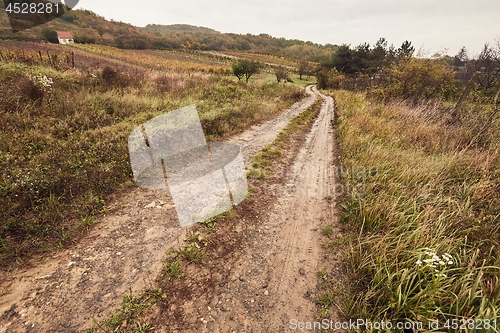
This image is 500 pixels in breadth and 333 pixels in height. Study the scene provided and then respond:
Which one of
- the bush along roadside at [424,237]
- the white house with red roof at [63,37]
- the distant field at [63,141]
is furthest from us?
the white house with red roof at [63,37]

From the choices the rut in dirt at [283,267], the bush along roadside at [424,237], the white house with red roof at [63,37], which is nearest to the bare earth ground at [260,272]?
the rut in dirt at [283,267]

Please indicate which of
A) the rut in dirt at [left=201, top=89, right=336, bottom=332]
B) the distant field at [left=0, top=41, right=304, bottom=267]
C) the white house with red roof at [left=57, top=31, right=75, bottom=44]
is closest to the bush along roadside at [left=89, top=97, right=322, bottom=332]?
the rut in dirt at [left=201, top=89, right=336, bottom=332]

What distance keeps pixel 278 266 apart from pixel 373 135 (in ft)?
22.7

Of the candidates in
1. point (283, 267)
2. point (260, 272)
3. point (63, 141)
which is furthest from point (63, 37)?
point (283, 267)

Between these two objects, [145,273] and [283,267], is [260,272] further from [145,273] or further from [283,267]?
[145,273]

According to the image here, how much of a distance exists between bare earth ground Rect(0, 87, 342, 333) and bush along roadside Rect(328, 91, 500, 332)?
0.73 meters

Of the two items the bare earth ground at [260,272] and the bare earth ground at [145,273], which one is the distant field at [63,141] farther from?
the bare earth ground at [260,272]

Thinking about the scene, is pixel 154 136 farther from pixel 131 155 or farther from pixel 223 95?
pixel 223 95

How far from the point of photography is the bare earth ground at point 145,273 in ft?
8.38

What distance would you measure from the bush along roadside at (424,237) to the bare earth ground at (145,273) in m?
0.73

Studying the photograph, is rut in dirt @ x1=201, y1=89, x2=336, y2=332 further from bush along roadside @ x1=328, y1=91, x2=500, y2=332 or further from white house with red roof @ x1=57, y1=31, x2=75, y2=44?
white house with red roof @ x1=57, y1=31, x2=75, y2=44

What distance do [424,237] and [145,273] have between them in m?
4.19

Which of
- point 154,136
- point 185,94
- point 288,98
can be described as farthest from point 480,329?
point 288,98

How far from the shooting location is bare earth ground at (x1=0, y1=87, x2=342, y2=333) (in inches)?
101
